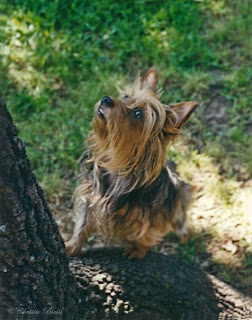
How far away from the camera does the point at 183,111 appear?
3.23m

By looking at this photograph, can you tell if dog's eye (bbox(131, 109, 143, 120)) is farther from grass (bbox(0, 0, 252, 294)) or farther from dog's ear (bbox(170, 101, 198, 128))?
grass (bbox(0, 0, 252, 294))

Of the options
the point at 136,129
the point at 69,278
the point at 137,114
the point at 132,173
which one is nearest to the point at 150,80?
the point at 137,114

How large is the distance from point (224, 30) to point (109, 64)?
55.0 inches

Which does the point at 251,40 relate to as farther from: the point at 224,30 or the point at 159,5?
the point at 159,5

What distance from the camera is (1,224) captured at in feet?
7.23

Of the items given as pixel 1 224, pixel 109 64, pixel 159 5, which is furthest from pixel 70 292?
pixel 159 5

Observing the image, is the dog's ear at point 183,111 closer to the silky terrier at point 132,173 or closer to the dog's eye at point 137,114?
the silky terrier at point 132,173

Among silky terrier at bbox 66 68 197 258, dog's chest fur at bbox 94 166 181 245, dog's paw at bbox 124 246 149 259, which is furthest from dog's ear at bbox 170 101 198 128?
dog's paw at bbox 124 246 149 259

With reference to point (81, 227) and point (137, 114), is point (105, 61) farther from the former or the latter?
point (137, 114)

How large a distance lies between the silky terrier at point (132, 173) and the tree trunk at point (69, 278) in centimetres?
22

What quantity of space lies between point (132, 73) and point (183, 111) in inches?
96.8

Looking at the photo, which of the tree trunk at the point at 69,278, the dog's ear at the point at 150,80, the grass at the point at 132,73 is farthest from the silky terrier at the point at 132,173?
the grass at the point at 132,73

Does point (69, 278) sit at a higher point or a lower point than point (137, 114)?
lower

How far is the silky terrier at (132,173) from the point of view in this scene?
3268 mm
